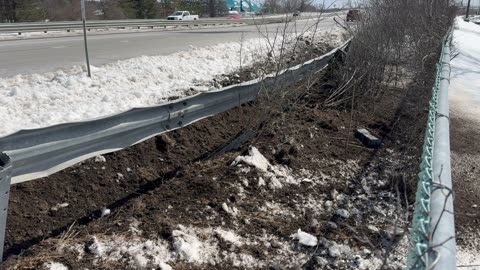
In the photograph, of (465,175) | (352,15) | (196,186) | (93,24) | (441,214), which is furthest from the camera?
(93,24)

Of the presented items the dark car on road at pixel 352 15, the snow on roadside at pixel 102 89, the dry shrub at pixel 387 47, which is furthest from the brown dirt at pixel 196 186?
the dark car on road at pixel 352 15

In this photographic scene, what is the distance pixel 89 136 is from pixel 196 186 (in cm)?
94

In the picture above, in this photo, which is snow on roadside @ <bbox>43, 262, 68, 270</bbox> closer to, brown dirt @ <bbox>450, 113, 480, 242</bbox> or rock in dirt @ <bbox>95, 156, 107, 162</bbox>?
rock in dirt @ <bbox>95, 156, 107, 162</bbox>

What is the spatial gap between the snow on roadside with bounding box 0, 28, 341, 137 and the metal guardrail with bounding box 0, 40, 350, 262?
96cm

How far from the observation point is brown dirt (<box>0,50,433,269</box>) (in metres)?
3.26

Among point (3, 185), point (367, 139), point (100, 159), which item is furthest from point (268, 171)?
point (3, 185)

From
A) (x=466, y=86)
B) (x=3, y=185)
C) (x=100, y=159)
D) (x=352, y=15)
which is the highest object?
(x=352, y=15)

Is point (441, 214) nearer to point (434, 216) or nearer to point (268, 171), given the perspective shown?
point (434, 216)

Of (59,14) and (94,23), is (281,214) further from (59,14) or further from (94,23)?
(59,14)

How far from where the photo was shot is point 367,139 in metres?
5.82

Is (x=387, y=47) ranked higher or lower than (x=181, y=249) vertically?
higher

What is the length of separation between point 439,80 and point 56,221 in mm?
4106

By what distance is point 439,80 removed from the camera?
202 inches

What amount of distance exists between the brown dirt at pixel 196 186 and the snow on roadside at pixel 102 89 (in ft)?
3.12
